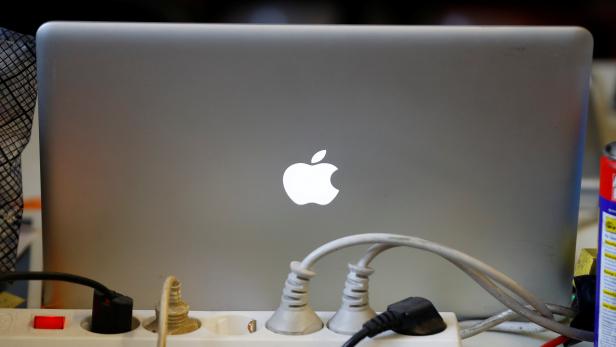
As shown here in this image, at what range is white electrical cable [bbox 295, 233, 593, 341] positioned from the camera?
0.67 metres

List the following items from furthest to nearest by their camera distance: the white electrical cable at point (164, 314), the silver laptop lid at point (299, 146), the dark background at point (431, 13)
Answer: the dark background at point (431, 13), the silver laptop lid at point (299, 146), the white electrical cable at point (164, 314)

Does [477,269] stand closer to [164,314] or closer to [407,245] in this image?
[407,245]

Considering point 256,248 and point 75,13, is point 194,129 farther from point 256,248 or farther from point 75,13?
point 75,13

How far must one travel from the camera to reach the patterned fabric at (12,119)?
31.5 inches

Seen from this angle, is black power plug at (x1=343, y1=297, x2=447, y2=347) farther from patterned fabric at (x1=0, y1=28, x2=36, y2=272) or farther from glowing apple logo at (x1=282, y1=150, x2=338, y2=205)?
patterned fabric at (x1=0, y1=28, x2=36, y2=272)

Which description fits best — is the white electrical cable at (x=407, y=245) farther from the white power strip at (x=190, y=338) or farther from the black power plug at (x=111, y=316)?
the black power plug at (x=111, y=316)

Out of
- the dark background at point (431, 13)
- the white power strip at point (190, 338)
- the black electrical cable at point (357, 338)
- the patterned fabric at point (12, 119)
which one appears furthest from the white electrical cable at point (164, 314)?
the dark background at point (431, 13)

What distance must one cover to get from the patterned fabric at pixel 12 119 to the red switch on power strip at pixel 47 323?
161mm

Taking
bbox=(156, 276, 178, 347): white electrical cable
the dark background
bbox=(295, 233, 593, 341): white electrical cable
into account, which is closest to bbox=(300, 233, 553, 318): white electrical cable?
bbox=(295, 233, 593, 341): white electrical cable

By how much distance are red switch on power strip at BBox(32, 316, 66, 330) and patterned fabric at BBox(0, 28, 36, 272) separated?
161mm

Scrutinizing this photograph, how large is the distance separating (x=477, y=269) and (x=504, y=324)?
15 cm

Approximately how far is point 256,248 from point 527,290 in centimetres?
30

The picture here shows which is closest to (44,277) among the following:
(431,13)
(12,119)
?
(12,119)

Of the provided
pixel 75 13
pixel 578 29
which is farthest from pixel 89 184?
pixel 75 13
